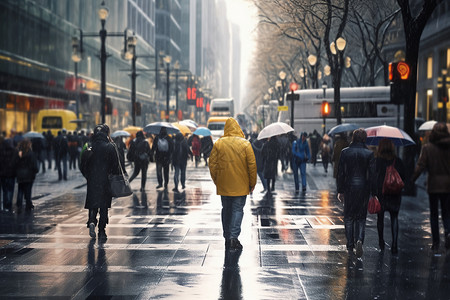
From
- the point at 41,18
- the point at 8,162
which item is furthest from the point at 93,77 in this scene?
the point at 8,162

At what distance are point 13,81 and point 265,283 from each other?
3767cm

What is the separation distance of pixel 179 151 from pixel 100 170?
10126 mm

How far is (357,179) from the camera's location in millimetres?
9914

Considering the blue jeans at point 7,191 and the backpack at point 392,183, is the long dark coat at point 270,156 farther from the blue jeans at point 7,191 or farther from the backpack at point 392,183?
the backpack at point 392,183

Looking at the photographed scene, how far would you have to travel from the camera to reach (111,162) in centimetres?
1164

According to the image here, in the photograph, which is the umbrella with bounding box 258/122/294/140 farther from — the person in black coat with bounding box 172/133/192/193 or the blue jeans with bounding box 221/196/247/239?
the blue jeans with bounding box 221/196/247/239

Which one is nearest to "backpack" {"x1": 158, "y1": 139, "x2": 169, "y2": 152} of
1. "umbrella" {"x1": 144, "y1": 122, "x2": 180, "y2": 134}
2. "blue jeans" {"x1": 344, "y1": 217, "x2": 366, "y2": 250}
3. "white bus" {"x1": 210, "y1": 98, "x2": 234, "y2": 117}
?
"umbrella" {"x1": 144, "y1": 122, "x2": 180, "y2": 134}

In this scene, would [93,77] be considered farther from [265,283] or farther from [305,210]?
[265,283]

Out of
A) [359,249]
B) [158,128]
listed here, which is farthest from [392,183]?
[158,128]

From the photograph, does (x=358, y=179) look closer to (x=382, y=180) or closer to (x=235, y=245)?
(x=382, y=180)

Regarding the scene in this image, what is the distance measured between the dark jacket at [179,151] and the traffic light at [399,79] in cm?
690

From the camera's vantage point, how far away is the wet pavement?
7.76 meters

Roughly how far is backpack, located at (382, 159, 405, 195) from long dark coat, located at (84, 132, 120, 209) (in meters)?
4.37

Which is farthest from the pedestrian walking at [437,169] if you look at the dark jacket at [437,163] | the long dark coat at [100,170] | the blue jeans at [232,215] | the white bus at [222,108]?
the white bus at [222,108]
